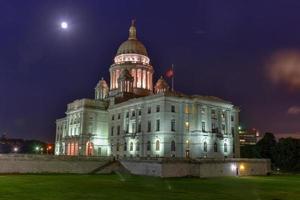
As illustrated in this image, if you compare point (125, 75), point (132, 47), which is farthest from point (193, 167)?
point (132, 47)

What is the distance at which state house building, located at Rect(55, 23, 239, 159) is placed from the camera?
273 feet

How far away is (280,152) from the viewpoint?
103 metres

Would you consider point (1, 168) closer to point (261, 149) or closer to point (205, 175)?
point (205, 175)

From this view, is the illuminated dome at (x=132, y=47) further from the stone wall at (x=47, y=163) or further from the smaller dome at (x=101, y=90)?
the stone wall at (x=47, y=163)

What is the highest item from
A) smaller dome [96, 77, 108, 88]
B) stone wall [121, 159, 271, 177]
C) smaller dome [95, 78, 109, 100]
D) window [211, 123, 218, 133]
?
smaller dome [96, 77, 108, 88]

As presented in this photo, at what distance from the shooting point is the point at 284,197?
40031mm

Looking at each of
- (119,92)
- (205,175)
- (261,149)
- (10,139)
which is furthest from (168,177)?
(10,139)

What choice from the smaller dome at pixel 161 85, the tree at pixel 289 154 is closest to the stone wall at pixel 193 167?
the tree at pixel 289 154

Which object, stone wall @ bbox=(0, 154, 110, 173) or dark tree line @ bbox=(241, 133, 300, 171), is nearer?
stone wall @ bbox=(0, 154, 110, 173)

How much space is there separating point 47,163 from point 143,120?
25.2 meters

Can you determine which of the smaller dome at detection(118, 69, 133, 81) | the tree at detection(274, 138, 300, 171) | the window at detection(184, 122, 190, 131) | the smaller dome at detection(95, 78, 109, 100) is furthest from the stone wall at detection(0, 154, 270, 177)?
the smaller dome at detection(95, 78, 109, 100)

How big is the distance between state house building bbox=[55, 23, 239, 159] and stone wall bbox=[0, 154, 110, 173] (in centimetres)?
921

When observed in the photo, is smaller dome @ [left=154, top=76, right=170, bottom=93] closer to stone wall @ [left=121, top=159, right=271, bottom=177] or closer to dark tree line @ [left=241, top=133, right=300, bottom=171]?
dark tree line @ [left=241, top=133, right=300, bottom=171]

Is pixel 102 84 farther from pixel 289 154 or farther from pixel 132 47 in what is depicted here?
pixel 289 154
